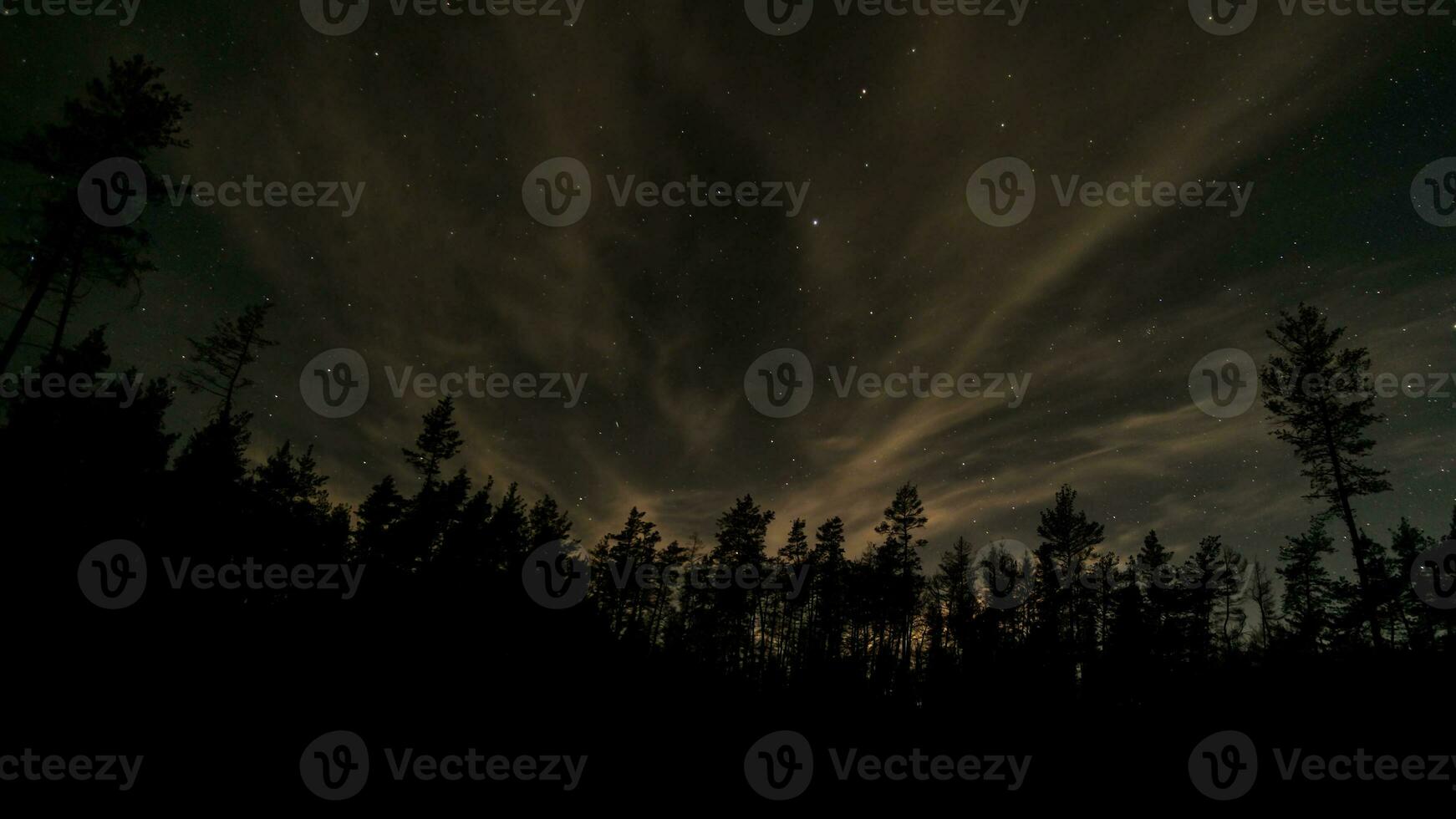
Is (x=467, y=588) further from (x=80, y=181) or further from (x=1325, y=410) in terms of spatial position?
(x=1325, y=410)

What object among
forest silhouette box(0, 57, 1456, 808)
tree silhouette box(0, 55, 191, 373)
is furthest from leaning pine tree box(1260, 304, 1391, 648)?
tree silhouette box(0, 55, 191, 373)

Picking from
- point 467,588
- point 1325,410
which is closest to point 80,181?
point 467,588

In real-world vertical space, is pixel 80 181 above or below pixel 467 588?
above

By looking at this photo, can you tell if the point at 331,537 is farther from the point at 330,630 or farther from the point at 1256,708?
the point at 1256,708

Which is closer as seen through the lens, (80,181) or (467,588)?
(80,181)

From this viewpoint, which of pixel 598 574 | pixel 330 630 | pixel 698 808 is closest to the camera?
pixel 698 808

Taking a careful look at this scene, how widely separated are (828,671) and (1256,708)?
656 inches

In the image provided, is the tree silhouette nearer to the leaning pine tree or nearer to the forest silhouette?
the forest silhouette

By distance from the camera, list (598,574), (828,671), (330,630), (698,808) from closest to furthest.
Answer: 1. (698,808)
2. (330,630)
3. (828,671)
4. (598,574)

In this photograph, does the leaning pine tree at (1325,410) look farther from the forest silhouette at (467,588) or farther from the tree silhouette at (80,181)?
the tree silhouette at (80,181)

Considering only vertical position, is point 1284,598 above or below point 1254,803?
above

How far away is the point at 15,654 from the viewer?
12766 millimetres

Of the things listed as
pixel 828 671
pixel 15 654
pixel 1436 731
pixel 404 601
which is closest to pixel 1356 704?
pixel 1436 731

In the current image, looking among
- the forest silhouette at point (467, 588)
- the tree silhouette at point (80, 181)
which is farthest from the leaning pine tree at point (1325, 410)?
the tree silhouette at point (80, 181)
